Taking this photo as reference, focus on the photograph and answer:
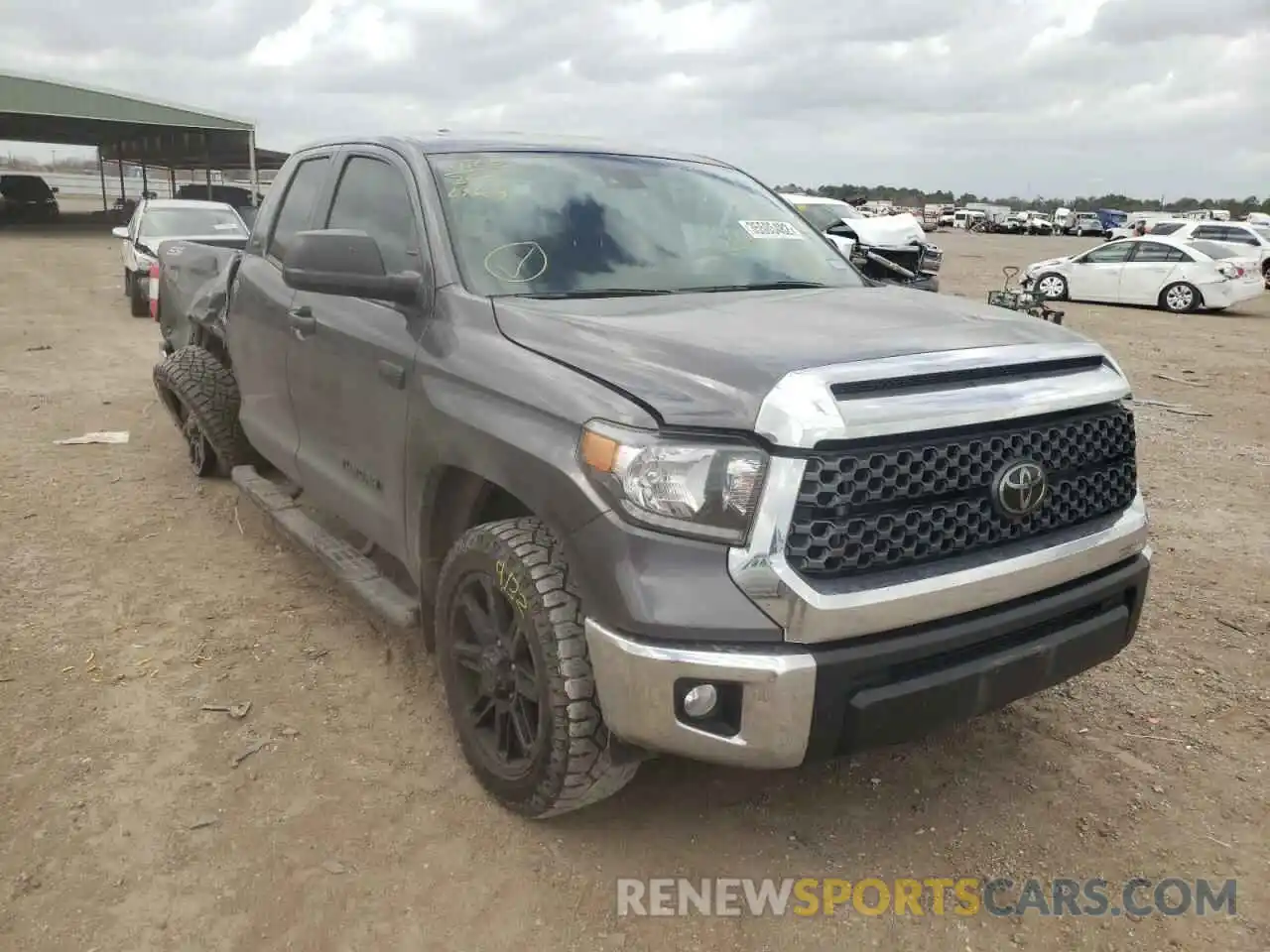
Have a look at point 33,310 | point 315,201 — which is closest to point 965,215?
point 33,310

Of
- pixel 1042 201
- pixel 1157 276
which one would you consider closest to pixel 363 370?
pixel 1157 276

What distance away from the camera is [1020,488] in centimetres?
245

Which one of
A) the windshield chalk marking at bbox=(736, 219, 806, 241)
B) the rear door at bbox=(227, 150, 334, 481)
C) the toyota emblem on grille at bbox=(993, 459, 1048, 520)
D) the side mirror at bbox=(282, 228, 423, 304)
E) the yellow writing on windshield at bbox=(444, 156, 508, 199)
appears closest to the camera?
the toyota emblem on grille at bbox=(993, 459, 1048, 520)

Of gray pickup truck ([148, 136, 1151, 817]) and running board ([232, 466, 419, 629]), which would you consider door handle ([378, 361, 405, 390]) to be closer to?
gray pickup truck ([148, 136, 1151, 817])

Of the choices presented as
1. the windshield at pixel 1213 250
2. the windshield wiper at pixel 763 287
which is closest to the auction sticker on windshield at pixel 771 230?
the windshield wiper at pixel 763 287

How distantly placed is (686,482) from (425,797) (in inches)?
54.7

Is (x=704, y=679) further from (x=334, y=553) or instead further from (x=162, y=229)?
(x=162, y=229)

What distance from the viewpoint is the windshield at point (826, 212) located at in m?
19.1

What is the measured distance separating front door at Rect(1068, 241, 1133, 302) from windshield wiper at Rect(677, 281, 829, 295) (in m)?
18.6

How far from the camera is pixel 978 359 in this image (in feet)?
8.07

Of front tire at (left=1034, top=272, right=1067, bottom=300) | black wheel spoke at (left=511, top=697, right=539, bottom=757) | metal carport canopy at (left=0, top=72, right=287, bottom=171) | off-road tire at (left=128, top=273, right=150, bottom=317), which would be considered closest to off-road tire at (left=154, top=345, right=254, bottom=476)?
black wheel spoke at (left=511, top=697, right=539, bottom=757)

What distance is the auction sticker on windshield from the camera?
3727 millimetres

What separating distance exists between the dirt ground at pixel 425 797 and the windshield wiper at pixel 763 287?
1520mm

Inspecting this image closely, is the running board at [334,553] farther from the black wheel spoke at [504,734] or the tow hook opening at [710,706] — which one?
the tow hook opening at [710,706]
